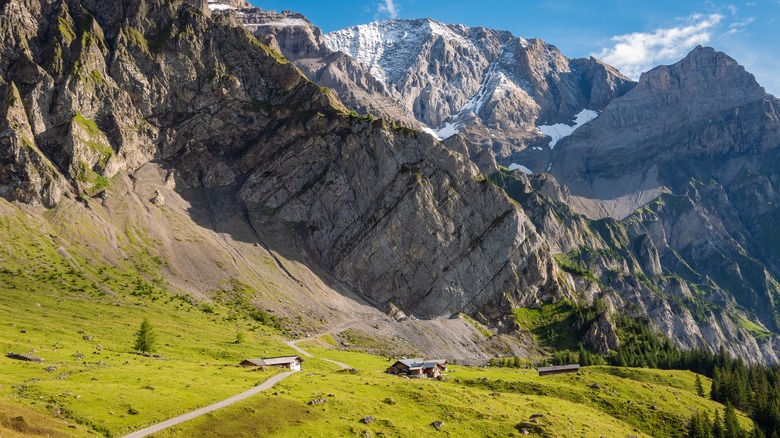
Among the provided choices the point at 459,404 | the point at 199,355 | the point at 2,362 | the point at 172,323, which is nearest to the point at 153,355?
the point at 199,355

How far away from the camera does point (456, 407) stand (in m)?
97.9

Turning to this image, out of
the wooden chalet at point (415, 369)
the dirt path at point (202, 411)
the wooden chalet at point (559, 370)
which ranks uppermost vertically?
the wooden chalet at point (559, 370)

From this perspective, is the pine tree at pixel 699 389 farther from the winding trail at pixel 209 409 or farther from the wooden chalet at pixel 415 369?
the winding trail at pixel 209 409

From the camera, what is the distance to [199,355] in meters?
136

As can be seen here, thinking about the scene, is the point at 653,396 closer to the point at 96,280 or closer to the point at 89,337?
A: the point at 89,337

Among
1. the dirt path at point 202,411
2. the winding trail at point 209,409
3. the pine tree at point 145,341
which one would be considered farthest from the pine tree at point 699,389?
the pine tree at point 145,341

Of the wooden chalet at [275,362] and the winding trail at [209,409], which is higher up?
the wooden chalet at [275,362]

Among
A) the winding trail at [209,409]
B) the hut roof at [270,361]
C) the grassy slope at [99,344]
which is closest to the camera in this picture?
the winding trail at [209,409]

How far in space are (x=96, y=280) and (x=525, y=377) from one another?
128578 mm

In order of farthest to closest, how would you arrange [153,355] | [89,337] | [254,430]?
1. [89,337]
2. [153,355]
3. [254,430]

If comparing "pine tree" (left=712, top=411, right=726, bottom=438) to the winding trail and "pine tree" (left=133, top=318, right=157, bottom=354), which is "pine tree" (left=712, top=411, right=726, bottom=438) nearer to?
the winding trail

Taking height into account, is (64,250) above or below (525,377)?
above

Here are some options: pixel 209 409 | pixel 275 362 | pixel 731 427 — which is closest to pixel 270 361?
pixel 275 362

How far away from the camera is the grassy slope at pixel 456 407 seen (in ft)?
258
